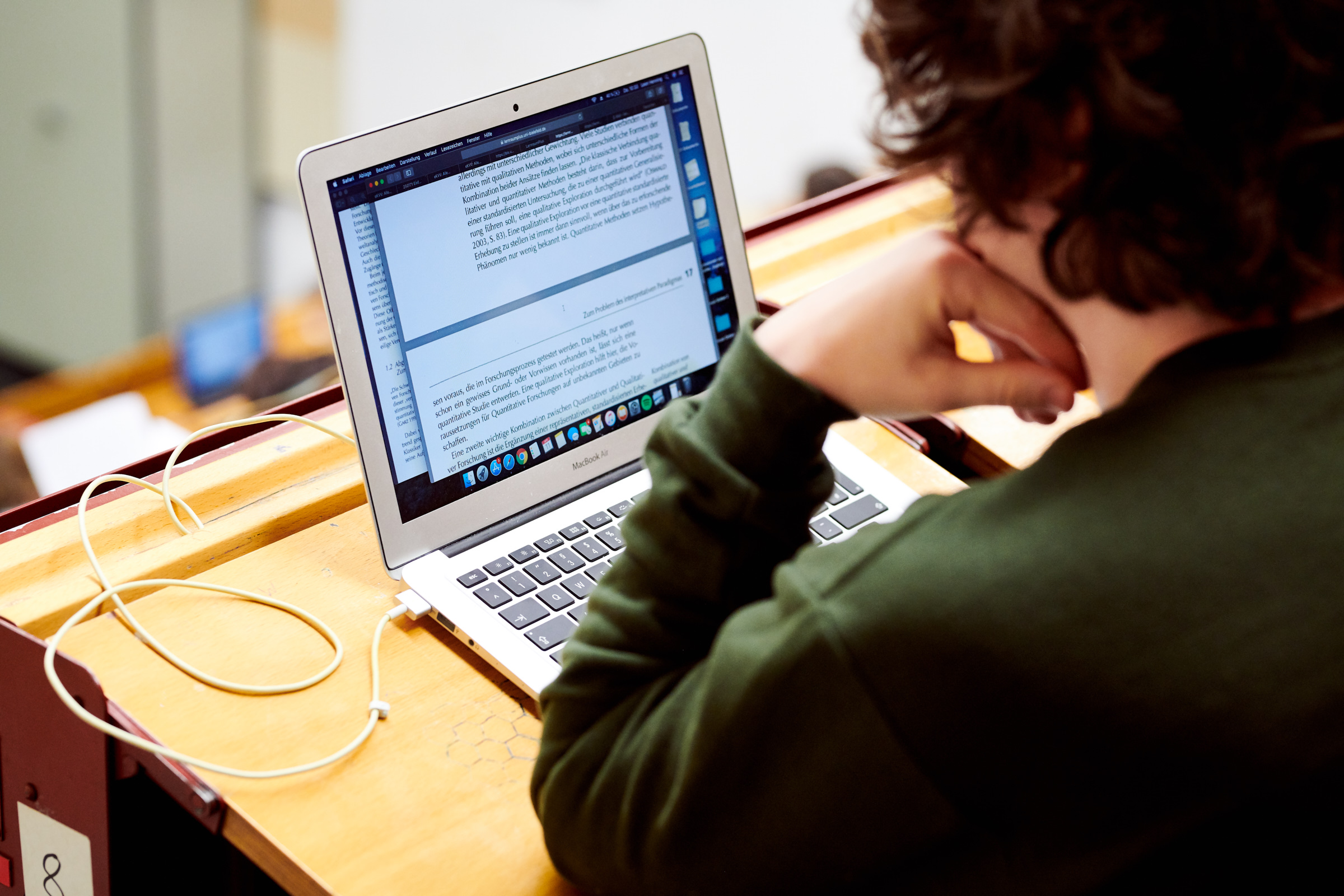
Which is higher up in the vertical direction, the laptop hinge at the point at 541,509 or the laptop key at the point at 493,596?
the laptop hinge at the point at 541,509

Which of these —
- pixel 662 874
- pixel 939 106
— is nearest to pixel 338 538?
pixel 662 874

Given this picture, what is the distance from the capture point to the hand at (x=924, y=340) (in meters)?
0.58

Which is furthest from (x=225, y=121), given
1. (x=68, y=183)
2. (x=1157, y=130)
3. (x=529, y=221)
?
(x=1157, y=130)

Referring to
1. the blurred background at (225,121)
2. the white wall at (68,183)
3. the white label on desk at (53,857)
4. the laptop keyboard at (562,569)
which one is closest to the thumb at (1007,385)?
the laptop keyboard at (562,569)

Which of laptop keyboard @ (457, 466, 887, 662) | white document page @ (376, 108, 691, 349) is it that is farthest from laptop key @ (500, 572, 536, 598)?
white document page @ (376, 108, 691, 349)

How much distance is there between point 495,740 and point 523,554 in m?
0.15

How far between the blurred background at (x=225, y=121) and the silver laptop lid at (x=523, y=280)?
2.32 metres

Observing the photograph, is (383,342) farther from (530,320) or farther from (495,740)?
(495,740)

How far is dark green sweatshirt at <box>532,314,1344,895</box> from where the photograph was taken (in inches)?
17.3

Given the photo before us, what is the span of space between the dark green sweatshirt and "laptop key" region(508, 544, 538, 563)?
28 centimetres

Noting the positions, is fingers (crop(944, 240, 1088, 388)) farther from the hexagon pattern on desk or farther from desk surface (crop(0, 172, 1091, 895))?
the hexagon pattern on desk

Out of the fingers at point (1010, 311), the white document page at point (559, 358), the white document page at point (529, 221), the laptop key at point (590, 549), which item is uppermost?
the white document page at point (529, 221)

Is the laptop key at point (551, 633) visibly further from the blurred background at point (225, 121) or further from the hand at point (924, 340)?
the blurred background at point (225, 121)

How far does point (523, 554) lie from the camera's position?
2.63ft
